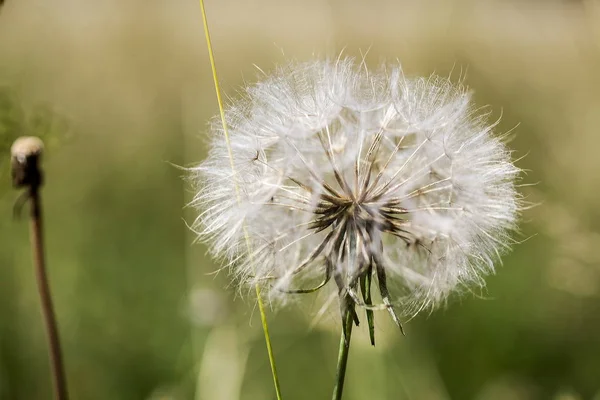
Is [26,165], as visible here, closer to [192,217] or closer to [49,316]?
[49,316]

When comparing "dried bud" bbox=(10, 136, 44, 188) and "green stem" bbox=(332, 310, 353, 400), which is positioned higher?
"dried bud" bbox=(10, 136, 44, 188)

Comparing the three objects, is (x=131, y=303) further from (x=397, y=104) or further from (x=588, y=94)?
(x=588, y=94)

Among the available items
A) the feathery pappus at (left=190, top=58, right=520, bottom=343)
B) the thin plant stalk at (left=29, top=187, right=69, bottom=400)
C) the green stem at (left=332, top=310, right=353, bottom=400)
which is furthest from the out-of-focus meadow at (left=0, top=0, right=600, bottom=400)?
the green stem at (left=332, top=310, right=353, bottom=400)

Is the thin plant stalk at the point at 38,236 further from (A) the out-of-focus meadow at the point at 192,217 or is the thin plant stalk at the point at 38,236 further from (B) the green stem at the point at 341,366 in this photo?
(A) the out-of-focus meadow at the point at 192,217

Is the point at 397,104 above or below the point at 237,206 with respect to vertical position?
above

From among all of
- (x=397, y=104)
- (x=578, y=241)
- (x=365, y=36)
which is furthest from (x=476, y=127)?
(x=365, y=36)

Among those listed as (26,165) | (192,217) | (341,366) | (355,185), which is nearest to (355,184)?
(355,185)

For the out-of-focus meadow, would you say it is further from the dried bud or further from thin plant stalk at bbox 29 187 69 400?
thin plant stalk at bbox 29 187 69 400
